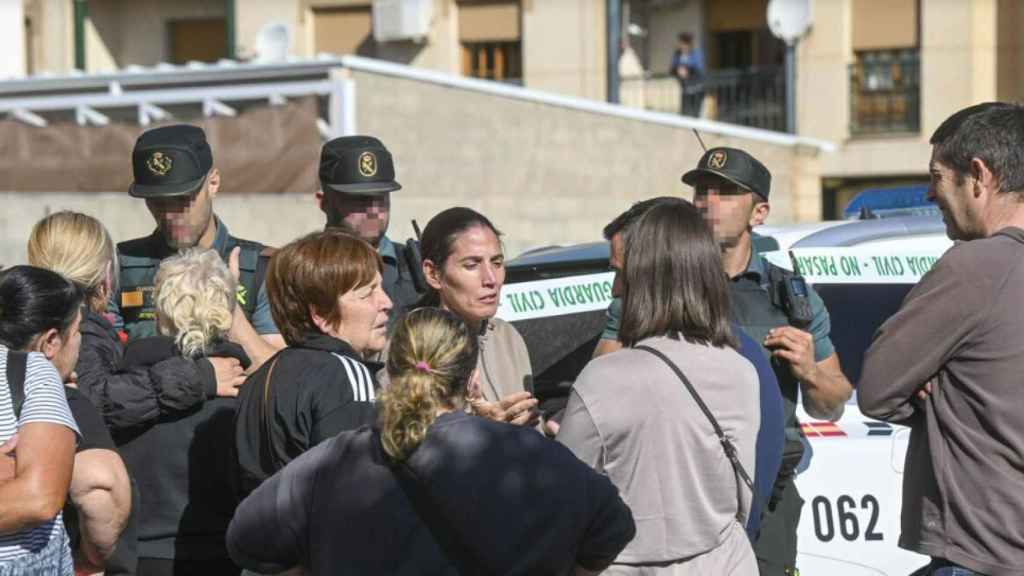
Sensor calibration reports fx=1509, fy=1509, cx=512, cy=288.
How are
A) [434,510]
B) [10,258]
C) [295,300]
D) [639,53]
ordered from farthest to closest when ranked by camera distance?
[639,53] < [10,258] < [295,300] < [434,510]

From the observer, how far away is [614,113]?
18859 mm

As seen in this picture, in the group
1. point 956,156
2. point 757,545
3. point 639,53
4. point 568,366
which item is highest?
point 639,53

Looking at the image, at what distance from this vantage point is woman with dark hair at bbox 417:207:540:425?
4.55m

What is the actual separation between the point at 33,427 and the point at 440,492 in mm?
1128

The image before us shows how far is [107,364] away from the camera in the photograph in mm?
4453

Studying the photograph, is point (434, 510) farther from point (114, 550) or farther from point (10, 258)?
point (10, 258)

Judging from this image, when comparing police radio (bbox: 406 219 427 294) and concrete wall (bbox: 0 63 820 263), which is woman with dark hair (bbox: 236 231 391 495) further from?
concrete wall (bbox: 0 63 820 263)

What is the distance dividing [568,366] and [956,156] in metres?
2.32

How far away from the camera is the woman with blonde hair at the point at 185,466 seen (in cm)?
427

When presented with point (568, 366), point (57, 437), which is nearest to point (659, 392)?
point (57, 437)

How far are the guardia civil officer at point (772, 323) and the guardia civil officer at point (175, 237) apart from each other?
1220mm

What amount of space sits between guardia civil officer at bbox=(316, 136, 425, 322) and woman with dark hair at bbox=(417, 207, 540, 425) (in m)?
0.64

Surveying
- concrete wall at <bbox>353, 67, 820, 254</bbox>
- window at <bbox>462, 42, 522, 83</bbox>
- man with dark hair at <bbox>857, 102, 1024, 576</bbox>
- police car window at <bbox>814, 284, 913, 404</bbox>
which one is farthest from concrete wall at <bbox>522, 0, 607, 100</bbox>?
man with dark hair at <bbox>857, 102, 1024, 576</bbox>

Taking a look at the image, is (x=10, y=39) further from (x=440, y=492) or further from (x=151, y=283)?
(x=440, y=492)
